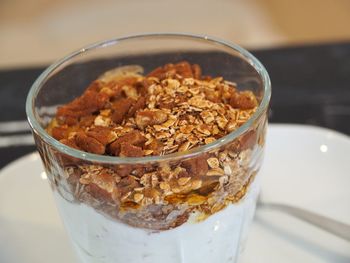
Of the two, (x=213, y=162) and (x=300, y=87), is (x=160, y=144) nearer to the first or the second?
(x=213, y=162)

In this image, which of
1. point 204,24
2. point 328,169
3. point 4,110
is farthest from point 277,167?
point 204,24

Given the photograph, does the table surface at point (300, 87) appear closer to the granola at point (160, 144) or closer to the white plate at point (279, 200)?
the white plate at point (279, 200)

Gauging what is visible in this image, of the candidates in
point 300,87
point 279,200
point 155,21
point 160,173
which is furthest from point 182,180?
point 155,21

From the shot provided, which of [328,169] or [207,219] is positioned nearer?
[207,219]

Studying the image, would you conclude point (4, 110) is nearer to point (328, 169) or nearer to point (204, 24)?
point (328, 169)

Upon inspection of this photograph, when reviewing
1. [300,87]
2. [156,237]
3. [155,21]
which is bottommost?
[155,21]

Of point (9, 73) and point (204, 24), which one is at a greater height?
point (9, 73)

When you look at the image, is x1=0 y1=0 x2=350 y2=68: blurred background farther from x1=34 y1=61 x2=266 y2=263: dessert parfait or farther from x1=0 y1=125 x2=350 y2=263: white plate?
x1=34 y1=61 x2=266 y2=263: dessert parfait
